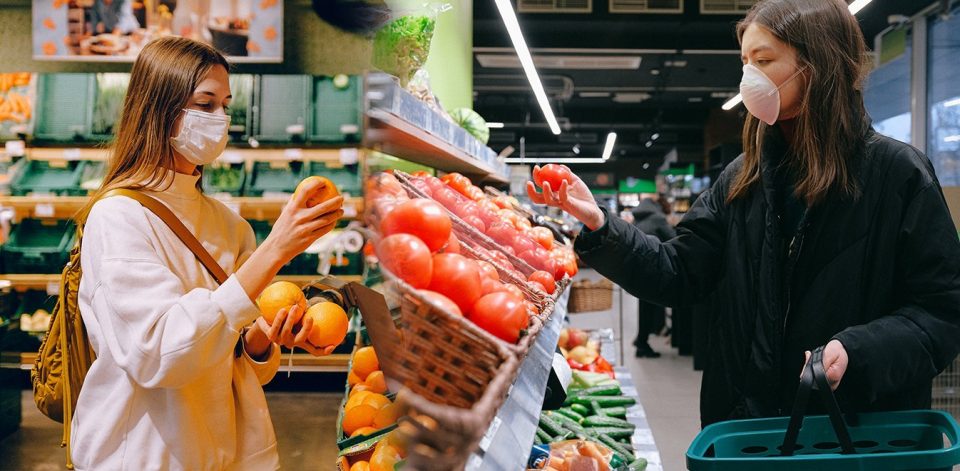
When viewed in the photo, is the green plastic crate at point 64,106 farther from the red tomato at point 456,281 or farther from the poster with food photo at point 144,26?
the red tomato at point 456,281

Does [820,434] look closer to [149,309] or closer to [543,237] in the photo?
[543,237]

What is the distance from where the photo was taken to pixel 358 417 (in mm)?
1516

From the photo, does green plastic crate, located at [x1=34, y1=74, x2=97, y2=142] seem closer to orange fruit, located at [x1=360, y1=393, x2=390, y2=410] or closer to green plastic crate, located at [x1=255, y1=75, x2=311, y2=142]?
green plastic crate, located at [x1=255, y1=75, x2=311, y2=142]

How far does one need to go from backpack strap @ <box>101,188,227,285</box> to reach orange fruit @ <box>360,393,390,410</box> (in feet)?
1.38

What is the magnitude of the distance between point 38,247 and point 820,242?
4270mm

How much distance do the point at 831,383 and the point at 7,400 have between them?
4248mm

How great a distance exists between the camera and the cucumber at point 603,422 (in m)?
2.83

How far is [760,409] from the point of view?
60.4 inches

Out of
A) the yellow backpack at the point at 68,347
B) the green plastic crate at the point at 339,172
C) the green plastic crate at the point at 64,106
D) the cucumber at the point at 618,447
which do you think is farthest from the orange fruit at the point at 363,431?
the green plastic crate at the point at 64,106

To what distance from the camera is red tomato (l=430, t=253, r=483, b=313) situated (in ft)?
3.25

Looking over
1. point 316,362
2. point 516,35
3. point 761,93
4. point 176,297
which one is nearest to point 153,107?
point 176,297

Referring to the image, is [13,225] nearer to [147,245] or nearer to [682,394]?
[147,245]

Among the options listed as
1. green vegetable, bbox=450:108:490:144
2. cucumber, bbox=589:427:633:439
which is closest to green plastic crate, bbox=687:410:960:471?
cucumber, bbox=589:427:633:439

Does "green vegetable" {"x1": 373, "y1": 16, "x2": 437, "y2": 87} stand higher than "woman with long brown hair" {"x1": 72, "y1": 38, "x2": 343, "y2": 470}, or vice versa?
"green vegetable" {"x1": 373, "y1": 16, "x2": 437, "y2": 87}
